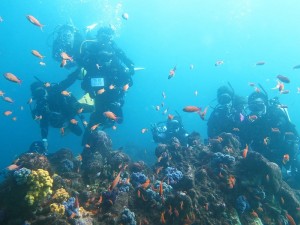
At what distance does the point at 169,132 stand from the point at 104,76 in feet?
14.4

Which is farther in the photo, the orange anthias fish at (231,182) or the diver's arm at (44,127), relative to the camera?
the diver's arm at (44,127)

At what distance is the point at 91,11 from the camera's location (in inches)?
4542

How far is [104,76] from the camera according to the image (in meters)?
12.6

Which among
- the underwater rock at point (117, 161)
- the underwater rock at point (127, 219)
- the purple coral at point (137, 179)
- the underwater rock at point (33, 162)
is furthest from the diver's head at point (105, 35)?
the underwater rock at point (127, 219)

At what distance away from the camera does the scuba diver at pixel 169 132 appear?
13.9m

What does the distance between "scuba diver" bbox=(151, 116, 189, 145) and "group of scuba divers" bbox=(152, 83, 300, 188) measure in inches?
61.2

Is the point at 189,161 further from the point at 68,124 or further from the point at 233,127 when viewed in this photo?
the point at 68,124

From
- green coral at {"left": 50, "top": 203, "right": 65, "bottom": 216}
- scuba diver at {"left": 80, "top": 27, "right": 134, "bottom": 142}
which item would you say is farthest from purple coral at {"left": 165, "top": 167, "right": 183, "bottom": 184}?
scuba diver at {"left": 80, "top": 27, "right": 134, "bottom": 142}

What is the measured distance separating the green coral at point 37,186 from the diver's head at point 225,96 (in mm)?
9723

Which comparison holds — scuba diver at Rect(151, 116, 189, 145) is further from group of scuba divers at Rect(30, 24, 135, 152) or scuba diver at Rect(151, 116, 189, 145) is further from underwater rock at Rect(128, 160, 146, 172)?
underwater rock at Rect(128, 160, 146, 172)

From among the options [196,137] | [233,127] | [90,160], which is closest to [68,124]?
[90,160]

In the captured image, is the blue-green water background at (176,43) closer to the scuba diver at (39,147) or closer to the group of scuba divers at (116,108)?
the group of scuba divers at (116,108)

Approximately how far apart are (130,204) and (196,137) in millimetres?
6044

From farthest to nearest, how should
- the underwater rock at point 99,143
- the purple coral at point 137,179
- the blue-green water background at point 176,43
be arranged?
the blue-green water background at point 176,43 → the underwater rock at point 99,143 → the purple coral at point 137,179
